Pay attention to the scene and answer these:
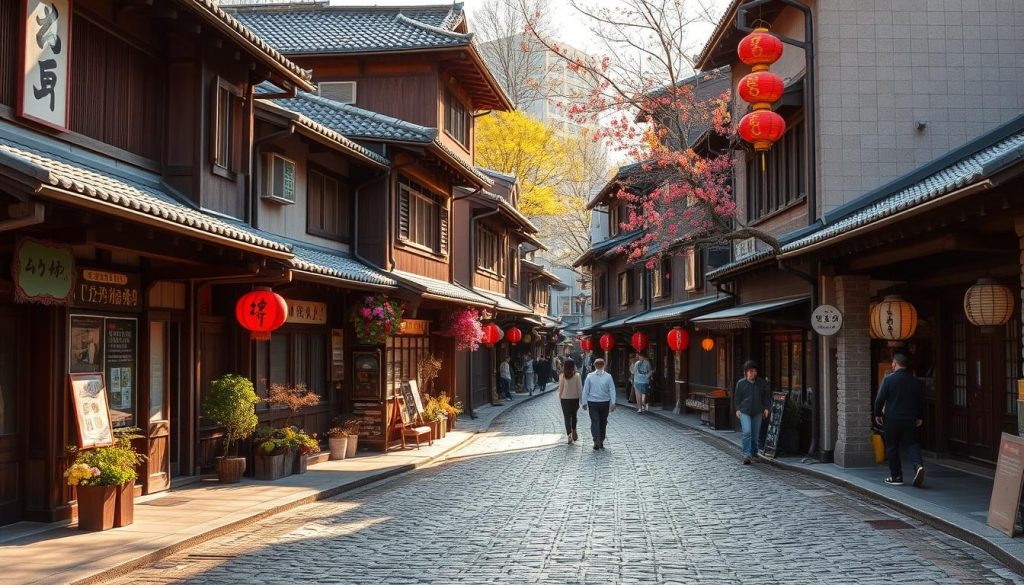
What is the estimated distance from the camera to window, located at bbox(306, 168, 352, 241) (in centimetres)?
1939

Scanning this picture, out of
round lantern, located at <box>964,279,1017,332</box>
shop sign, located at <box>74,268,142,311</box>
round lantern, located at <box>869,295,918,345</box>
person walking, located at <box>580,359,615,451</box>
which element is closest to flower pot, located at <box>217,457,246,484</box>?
shop sign, located at <box>74,268,142,311</box>

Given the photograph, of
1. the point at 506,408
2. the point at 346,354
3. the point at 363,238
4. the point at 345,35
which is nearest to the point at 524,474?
the point at 346,354

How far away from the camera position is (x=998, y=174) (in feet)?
31.6

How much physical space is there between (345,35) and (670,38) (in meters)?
9.08

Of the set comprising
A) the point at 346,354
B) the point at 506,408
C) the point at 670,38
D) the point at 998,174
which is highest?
the point at 670,38

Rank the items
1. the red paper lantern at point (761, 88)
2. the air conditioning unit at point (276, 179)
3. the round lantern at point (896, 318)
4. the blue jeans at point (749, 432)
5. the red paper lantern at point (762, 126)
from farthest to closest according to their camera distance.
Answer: the blue jeans at point (749, 432) → the air conditioning unit at point (276, 179) → the red paper lantern at point (762, 126) → the red paper lantern at point (761, 88) → the round lantern at point (896, 318)

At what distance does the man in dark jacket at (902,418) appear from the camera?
14.0 metres

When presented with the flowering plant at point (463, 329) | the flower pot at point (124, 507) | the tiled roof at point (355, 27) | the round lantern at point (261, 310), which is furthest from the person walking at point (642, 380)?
the flower pot at point (124, 507)

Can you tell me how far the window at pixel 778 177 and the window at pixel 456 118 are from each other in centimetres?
833

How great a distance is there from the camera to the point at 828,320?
16875mm

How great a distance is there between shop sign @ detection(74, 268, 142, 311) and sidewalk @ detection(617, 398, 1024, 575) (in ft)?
33.1

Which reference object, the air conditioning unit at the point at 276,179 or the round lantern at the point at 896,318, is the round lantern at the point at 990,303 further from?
the air conditioning unit at the point at 276,179

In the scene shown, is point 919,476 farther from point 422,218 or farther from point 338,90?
point 338,90

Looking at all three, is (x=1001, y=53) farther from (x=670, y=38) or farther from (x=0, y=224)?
(x=0, y=224)
